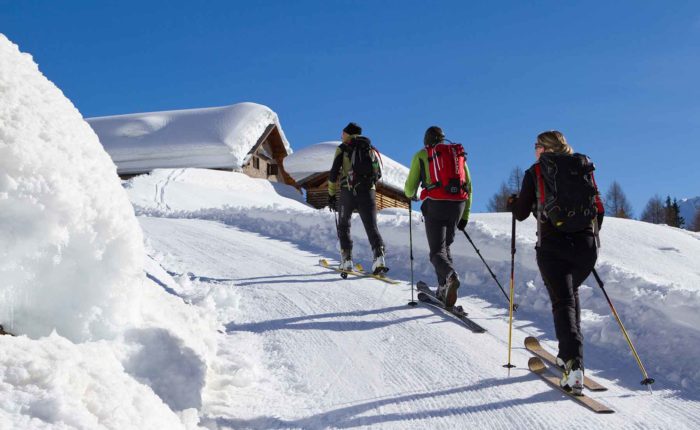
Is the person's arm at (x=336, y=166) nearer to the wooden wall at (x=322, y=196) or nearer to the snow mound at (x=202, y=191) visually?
the snow mound at (x=202, y=191)

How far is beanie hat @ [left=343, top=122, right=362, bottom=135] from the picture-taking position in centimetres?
796

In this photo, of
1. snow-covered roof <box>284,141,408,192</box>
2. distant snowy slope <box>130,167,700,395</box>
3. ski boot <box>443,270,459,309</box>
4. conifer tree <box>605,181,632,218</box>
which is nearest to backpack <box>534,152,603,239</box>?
distant snowy slope <box>130,167,700,395</box>

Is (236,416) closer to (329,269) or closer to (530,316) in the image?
(530,316)

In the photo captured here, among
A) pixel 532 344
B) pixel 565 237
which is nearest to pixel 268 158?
pixel 532 344

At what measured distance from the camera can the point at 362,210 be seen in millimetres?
8164

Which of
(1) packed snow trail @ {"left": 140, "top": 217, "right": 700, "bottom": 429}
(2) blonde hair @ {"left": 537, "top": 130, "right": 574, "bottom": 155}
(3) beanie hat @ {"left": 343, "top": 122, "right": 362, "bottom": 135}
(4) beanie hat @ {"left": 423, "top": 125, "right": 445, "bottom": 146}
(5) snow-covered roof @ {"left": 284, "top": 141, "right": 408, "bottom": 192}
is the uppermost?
(5) snow-covered roof @ {"left": 284, "top": 141, "right": 408, "bottom": 192}

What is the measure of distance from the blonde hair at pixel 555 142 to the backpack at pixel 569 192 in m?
0.09

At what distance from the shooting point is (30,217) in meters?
3.18

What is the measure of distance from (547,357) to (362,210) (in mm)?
3745

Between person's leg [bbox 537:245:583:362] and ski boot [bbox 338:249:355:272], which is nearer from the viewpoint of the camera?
person's leg [bbox 537:245:583:362]

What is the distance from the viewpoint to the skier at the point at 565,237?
13.6ft

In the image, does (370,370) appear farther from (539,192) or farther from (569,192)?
(569,192)

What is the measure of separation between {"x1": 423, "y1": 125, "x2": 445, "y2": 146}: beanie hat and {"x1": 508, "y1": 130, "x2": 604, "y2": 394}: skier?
205cm

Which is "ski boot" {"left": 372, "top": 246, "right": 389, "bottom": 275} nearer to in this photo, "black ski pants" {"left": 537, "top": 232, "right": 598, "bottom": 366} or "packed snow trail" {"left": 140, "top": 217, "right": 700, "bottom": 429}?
"packed snow trail" {"left": 140, "top": 217, "right": 700, "bottom": 429}
